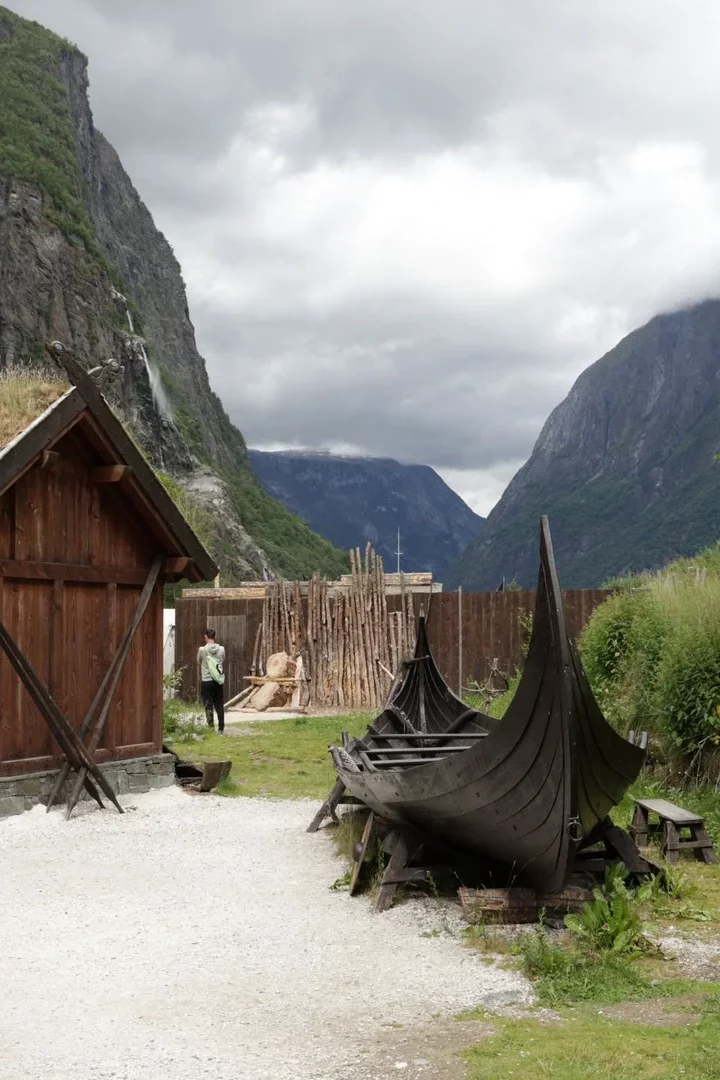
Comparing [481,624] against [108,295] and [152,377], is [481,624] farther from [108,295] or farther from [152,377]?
[152,377]

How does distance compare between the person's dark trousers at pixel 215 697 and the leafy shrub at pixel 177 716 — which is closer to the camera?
the leafy shrub at pixel 177 716

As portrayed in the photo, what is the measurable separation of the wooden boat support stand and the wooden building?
4.22 meters

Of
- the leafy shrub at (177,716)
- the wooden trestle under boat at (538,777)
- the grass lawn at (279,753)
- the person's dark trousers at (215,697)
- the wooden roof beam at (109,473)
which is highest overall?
the wooden roof beam at (109,473)

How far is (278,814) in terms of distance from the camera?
11.7 meters

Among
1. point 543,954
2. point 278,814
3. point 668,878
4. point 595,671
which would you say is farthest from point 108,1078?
point 595,671

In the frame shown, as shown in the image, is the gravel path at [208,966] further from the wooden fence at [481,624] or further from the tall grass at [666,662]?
the wooden fence at [481,624]

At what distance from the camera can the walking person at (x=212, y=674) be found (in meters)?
18.2

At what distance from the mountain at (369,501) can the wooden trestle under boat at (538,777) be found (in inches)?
6020

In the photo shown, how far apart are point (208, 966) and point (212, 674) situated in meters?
11.8

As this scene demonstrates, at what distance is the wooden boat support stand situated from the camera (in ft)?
22.5

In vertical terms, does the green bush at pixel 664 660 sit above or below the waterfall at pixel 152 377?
below

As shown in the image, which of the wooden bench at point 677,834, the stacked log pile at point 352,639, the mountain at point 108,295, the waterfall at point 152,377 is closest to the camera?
the wooden bench at point 677,834

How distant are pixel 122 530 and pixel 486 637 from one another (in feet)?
36.6

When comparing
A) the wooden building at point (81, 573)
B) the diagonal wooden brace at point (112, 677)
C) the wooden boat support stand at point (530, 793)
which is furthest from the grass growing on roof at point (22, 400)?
the wooden boat support stand at point (530, 793)
